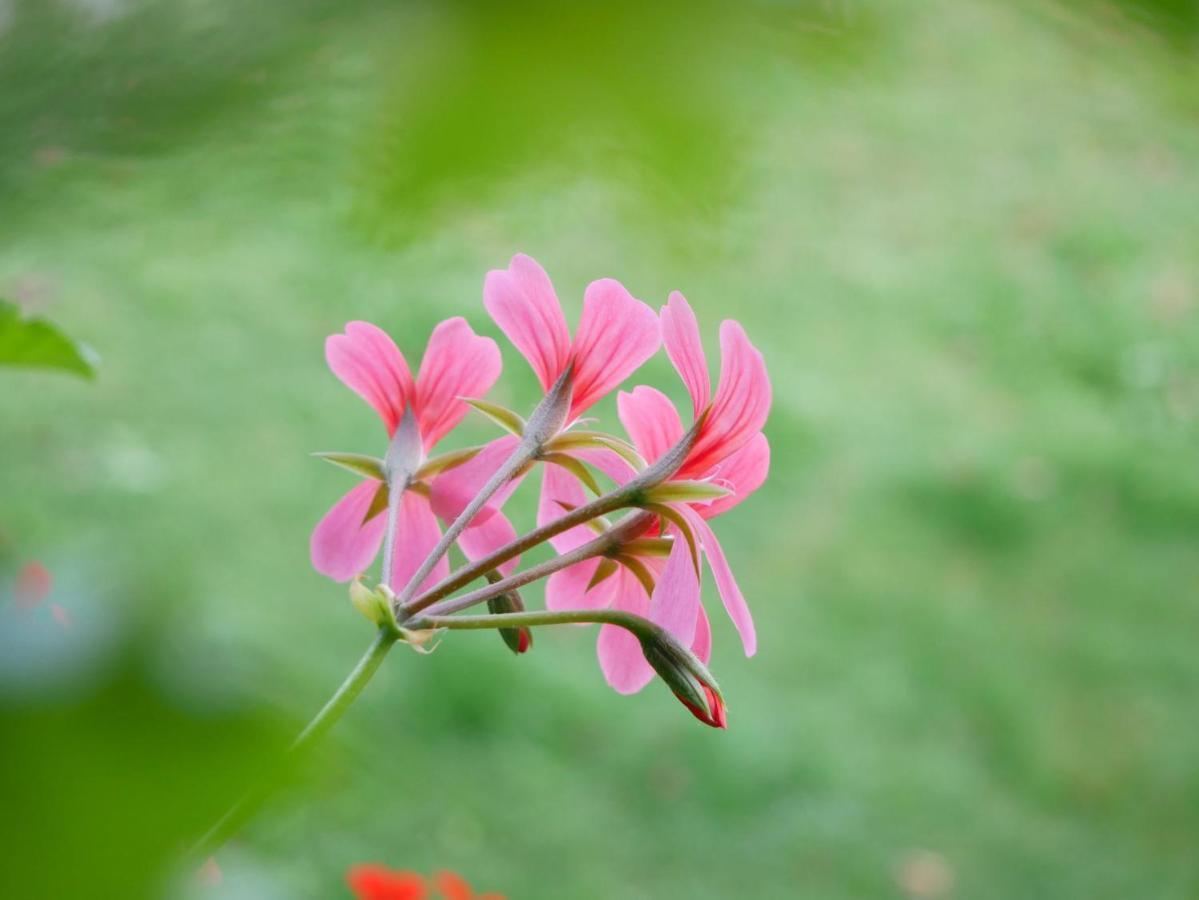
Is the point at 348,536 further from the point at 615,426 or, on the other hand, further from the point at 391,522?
the point at 615,426

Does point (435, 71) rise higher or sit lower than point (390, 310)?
higher

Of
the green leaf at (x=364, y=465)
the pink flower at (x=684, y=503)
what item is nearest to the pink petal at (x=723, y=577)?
the pink flower at (x=684, y=503)

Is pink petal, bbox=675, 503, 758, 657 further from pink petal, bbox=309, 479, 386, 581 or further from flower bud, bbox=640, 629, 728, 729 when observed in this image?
pink petal, bbox=309, 479, 386, 581

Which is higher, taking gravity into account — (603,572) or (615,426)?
(603,572)

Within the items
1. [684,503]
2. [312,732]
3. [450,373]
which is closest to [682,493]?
[684,503]

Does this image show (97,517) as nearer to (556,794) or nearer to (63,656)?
(556,794)

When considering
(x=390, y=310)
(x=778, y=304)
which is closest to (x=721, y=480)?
(x=390, y=310)

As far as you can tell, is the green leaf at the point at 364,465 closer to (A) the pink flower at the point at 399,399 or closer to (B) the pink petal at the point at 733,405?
(A) the pink flower at the point at 399,399
